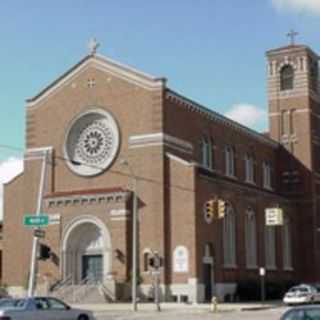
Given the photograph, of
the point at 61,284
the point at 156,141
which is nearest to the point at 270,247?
the point at 156,141

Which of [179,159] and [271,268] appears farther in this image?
[271,268]

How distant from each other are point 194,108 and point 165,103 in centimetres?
455

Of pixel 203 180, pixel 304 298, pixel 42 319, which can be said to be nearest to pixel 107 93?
pixel 203 180

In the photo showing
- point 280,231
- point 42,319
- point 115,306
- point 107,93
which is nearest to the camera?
point 42,319

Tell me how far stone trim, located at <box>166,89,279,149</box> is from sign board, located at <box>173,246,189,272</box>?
11195mm

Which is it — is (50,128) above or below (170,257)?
above

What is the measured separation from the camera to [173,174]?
57.7 meters

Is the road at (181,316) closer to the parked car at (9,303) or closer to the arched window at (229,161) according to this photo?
the parked car at (9,303)

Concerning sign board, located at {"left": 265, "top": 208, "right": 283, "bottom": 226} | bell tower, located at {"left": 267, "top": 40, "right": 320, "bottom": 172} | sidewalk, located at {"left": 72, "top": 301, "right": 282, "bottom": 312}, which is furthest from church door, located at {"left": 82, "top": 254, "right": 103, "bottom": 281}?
bell tower, located at {"left": 267, "top": 40, "right": 320, "bottom": 172}

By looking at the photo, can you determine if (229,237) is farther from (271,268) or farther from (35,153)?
(35,153)

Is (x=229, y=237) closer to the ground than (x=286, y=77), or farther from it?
closer to the ground

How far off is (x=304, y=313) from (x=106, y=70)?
158 ft

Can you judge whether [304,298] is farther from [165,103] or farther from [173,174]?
[165,103]

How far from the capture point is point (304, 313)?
1566 centimetres
